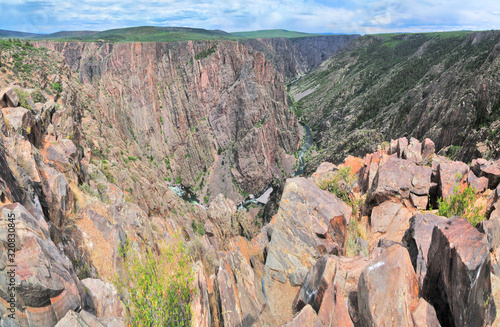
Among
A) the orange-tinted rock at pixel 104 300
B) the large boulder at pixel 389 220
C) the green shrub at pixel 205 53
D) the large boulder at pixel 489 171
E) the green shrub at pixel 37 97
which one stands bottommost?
the large boulder at pixel 389 220

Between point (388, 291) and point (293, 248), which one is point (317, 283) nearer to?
point (388, 291)

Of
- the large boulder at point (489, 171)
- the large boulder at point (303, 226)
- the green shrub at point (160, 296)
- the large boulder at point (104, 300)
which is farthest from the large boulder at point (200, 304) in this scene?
the large boulder at point (489, 171)

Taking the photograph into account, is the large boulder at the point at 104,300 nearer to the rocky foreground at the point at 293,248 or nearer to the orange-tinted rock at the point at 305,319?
the rocky foreground at the point at 293,248

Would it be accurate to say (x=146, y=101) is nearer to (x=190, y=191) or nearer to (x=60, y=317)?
(x=190, y=191)

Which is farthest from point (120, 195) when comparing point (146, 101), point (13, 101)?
point (146, 101)

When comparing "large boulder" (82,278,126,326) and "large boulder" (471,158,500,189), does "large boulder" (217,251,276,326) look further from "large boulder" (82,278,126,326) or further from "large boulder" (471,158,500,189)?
"large boulder" (471,158,500,189)

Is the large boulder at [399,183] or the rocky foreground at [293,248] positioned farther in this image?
the large boulder at [399,183]

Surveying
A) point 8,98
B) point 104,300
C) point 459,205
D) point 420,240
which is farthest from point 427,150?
point 8,98
